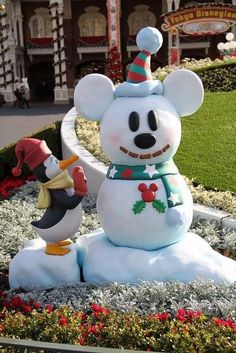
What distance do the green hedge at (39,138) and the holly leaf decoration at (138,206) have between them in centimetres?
502

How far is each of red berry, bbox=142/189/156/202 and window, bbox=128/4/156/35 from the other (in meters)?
27.3

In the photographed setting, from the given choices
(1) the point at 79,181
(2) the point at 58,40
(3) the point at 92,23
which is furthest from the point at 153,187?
A: (3) the point at 92,23

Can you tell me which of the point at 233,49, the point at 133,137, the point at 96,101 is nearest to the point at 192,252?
the point at 133,137

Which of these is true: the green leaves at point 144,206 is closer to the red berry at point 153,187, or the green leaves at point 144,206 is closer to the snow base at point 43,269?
the red berry at point 153,187

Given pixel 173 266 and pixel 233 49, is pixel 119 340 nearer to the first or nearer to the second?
pixel 173 266

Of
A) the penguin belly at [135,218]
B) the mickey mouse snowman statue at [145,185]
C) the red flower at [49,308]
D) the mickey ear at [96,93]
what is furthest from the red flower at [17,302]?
the mickey ear at [96,93]

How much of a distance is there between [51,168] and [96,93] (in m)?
0.71

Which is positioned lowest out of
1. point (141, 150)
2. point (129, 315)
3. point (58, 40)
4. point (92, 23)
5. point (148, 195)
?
point (129, 315)

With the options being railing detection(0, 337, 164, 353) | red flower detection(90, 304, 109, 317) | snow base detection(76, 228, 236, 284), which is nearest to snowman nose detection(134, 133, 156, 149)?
snow base detection(76, 228, 236, 284)

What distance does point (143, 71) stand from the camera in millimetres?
4016

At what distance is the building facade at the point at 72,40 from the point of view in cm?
2719

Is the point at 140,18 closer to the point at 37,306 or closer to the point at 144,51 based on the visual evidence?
the point at 144,51

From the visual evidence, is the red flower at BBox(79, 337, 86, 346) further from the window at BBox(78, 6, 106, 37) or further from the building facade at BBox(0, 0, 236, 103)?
the window at BBox(78, 6, 106, 37)

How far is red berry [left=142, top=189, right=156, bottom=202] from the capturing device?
3932 mm
